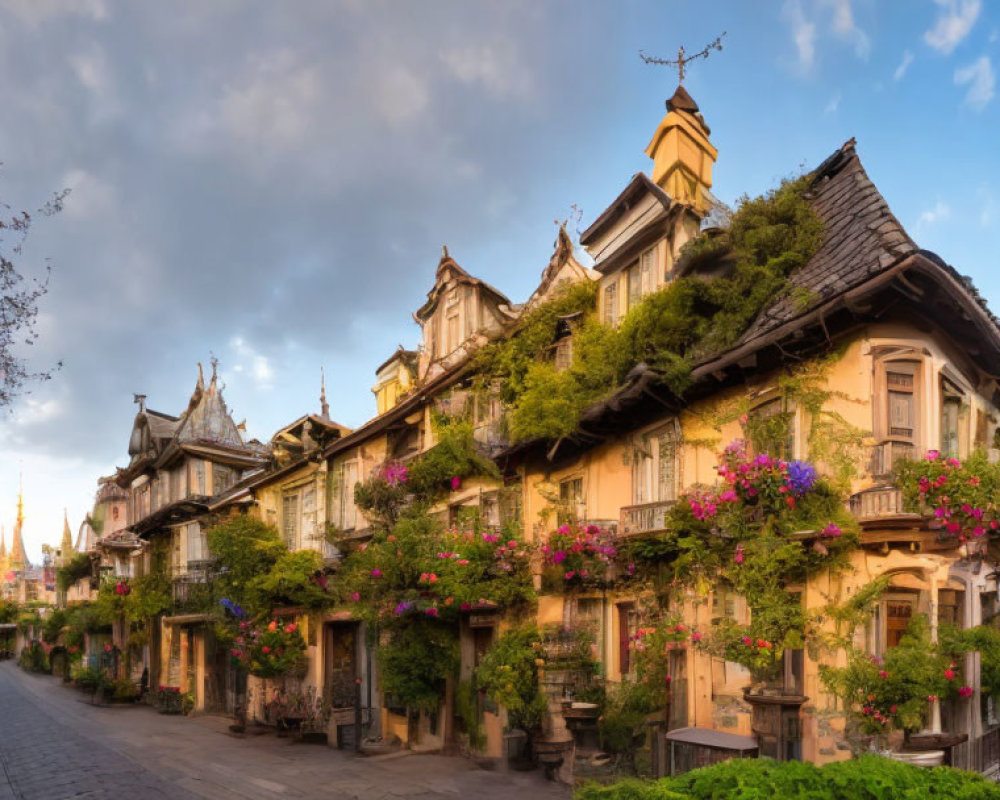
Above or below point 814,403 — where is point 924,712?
below

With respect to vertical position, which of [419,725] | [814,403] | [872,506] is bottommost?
[419,725]

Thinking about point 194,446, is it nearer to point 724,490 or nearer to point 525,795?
point 525,795

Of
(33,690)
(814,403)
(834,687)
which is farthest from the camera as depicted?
(33,690)

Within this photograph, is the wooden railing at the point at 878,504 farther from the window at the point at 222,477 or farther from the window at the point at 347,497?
the window at the point at 222,477

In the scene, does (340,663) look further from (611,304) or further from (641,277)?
(641,277)

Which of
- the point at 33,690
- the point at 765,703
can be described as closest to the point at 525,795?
the point at 765,703

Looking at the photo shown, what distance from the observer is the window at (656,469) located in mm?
15164

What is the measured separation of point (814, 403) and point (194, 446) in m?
30.8

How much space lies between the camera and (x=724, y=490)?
12.4 meters

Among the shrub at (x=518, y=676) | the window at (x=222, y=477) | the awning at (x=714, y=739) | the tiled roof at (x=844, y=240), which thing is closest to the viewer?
the awning at (x=714, y=739)

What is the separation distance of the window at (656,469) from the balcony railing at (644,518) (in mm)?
344

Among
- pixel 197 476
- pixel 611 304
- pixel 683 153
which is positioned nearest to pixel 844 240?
pixel 611 304

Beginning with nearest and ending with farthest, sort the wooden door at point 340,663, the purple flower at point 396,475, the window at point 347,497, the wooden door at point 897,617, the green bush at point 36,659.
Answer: the wooden door at point 897,617
the purple flower at point 396,475
the window at point 347,497
the wooden door at point 340,663
the green bush at point 36,659

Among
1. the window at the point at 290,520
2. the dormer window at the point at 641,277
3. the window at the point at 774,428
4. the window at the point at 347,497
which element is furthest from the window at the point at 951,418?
the window at the point at 290,520
